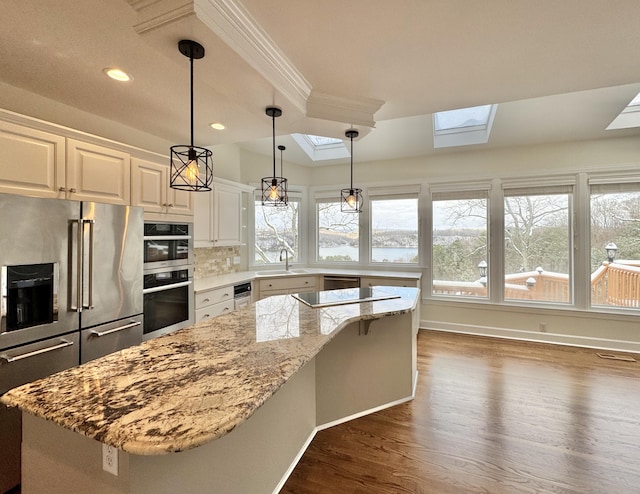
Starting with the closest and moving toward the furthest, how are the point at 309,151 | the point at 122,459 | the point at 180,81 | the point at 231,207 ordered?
the point at 122,459 < the point at 180,81 < the point at 231,207 < the point at 309,151

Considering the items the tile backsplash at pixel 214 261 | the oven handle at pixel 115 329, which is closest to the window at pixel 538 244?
the tile backsplash at pixel 214 261

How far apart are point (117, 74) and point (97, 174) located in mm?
705

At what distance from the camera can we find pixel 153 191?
8.79 feet

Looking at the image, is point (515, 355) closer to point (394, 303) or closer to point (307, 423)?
point (394, 303)

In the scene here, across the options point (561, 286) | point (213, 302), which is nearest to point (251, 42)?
point (213, 302)

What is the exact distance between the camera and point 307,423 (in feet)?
6.95

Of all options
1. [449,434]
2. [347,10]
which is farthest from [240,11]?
[449,434]

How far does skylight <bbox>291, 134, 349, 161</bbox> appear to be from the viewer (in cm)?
489

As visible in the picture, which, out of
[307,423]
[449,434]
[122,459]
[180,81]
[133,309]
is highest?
[180,81]

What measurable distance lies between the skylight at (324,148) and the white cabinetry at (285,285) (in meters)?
2.04

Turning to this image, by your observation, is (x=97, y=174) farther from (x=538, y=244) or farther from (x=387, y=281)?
(x=538, y=244)

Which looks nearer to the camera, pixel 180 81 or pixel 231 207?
pixel 180 81

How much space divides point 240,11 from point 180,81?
2.61ft

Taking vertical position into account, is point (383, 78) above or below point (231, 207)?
above
